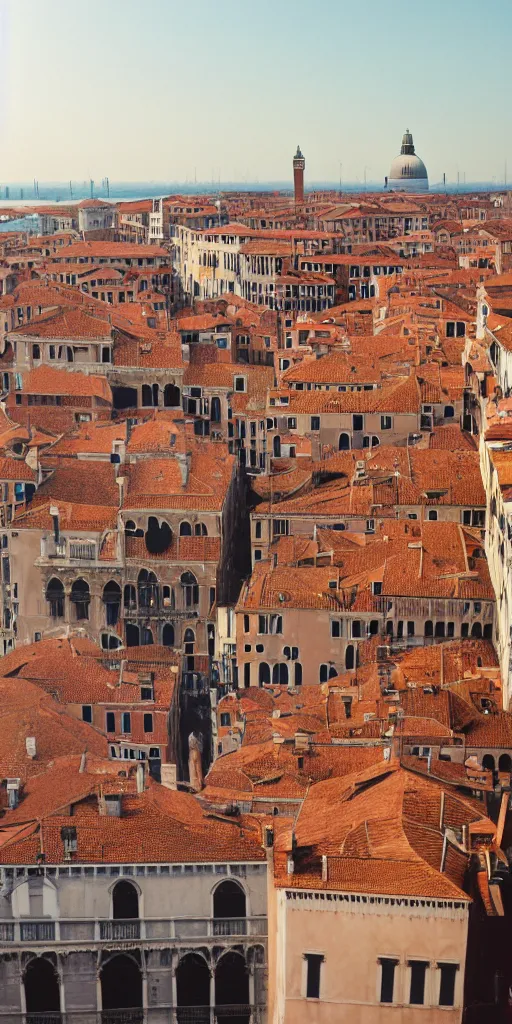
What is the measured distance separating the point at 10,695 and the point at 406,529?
12.1 metres

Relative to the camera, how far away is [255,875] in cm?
2602

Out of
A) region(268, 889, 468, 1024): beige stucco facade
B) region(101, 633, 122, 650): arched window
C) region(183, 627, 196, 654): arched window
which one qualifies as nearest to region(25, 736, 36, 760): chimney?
region(268, 889, 468, 1024): beige stucco facade

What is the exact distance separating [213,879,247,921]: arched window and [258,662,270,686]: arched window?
14383 mm

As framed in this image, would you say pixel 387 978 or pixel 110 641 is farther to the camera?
pixel 110 641

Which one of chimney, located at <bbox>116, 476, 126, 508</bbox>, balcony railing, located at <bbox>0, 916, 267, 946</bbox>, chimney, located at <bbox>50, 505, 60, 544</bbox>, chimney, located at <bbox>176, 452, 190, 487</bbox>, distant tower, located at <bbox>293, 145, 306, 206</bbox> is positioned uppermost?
distant tower, located at <bbox>293, 145, 306, 206</bbox>

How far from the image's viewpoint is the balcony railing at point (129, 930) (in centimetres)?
2606

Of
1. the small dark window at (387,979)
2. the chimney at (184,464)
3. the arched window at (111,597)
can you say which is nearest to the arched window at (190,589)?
the arched window at (111,597)

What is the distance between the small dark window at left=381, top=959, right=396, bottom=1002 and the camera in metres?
23.7

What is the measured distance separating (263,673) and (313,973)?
55.5ft

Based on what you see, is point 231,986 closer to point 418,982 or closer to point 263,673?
point 418,982


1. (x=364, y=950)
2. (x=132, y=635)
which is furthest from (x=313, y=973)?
(x=132, y=635)

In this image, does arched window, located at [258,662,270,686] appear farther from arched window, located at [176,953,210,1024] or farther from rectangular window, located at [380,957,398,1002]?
rectangular window, located at [380,957,398,1002]

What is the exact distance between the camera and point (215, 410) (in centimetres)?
6062

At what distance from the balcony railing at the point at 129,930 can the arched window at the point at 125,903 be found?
8 cm
